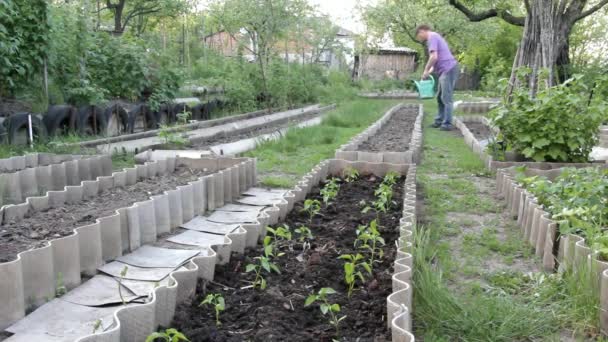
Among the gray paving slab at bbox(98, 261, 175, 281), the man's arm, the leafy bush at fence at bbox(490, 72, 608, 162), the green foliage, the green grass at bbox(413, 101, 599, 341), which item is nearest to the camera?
the green grass at bbox(413, 101, 599, 341)

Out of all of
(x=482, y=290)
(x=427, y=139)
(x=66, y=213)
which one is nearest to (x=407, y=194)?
(x=482, y=290)

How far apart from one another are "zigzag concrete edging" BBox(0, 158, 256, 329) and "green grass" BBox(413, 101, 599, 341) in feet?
2.99

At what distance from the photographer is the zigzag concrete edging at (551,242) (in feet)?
7.16

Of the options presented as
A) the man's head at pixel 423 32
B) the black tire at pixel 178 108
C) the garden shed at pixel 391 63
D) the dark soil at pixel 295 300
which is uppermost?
the garden shed at pixel 391 63

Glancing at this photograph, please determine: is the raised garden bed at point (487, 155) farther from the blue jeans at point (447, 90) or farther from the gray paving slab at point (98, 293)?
the gray paving slab at point (98, 293)

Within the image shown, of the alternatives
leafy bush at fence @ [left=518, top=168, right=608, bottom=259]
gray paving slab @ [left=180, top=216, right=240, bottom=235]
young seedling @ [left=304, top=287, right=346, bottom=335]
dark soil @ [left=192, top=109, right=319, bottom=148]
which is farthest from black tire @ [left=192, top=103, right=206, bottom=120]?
young seedling @ [left=304, top=287, right=346, bottom=335]

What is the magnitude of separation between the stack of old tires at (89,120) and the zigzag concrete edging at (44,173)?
140 centimetres

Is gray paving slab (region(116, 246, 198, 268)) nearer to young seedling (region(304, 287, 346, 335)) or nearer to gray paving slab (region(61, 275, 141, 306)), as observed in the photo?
gray paving slab (region(61, 275, 141, 306))

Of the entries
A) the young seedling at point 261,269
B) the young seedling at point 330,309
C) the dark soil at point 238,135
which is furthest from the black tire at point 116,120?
the young seedling at point 330,309

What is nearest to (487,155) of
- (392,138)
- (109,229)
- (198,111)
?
(392,138)

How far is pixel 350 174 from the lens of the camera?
15.2 feet

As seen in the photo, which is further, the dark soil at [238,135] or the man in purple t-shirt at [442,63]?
the man in purple t-shirt at [442,63]

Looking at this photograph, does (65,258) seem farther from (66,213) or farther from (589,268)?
(589,268)

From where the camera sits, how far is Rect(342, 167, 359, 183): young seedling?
4.60m
